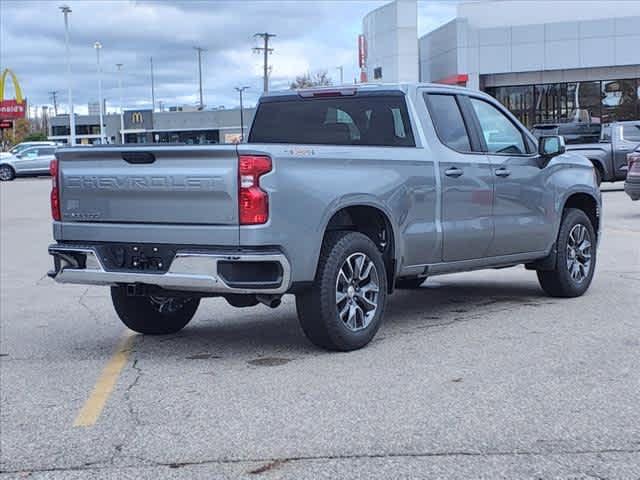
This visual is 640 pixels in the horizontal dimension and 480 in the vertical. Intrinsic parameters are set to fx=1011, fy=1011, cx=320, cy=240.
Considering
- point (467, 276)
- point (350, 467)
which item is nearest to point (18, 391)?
point (350, 467)

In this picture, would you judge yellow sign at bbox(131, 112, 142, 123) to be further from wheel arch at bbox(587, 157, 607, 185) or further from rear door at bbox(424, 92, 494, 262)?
rear door at bbox(424, 92, 494, 262)

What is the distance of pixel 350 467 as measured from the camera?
4.73m

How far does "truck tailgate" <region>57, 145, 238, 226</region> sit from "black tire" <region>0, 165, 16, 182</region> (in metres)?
43.2

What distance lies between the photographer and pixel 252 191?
650 centimetres

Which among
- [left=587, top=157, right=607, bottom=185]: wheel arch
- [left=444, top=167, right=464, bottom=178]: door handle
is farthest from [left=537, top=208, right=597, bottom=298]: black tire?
[left=587, top=157, right=607, bottom=185]: wheel arch

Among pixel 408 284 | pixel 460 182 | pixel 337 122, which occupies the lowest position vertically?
pixel 408 284

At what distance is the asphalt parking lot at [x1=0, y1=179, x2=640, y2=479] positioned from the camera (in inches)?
191

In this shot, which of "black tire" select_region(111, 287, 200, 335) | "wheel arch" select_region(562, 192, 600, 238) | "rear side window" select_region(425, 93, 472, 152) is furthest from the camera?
"wheel arch" select_region(562, 192, 600, 238)

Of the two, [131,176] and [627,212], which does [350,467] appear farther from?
[627,212]

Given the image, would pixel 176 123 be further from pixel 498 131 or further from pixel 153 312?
pixel 153 312

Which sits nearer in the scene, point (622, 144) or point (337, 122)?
point (337, 122)

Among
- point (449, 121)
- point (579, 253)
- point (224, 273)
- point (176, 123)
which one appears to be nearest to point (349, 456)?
point (224, 273)

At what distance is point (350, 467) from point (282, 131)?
183 inches

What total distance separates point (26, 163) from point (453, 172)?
43.9m
